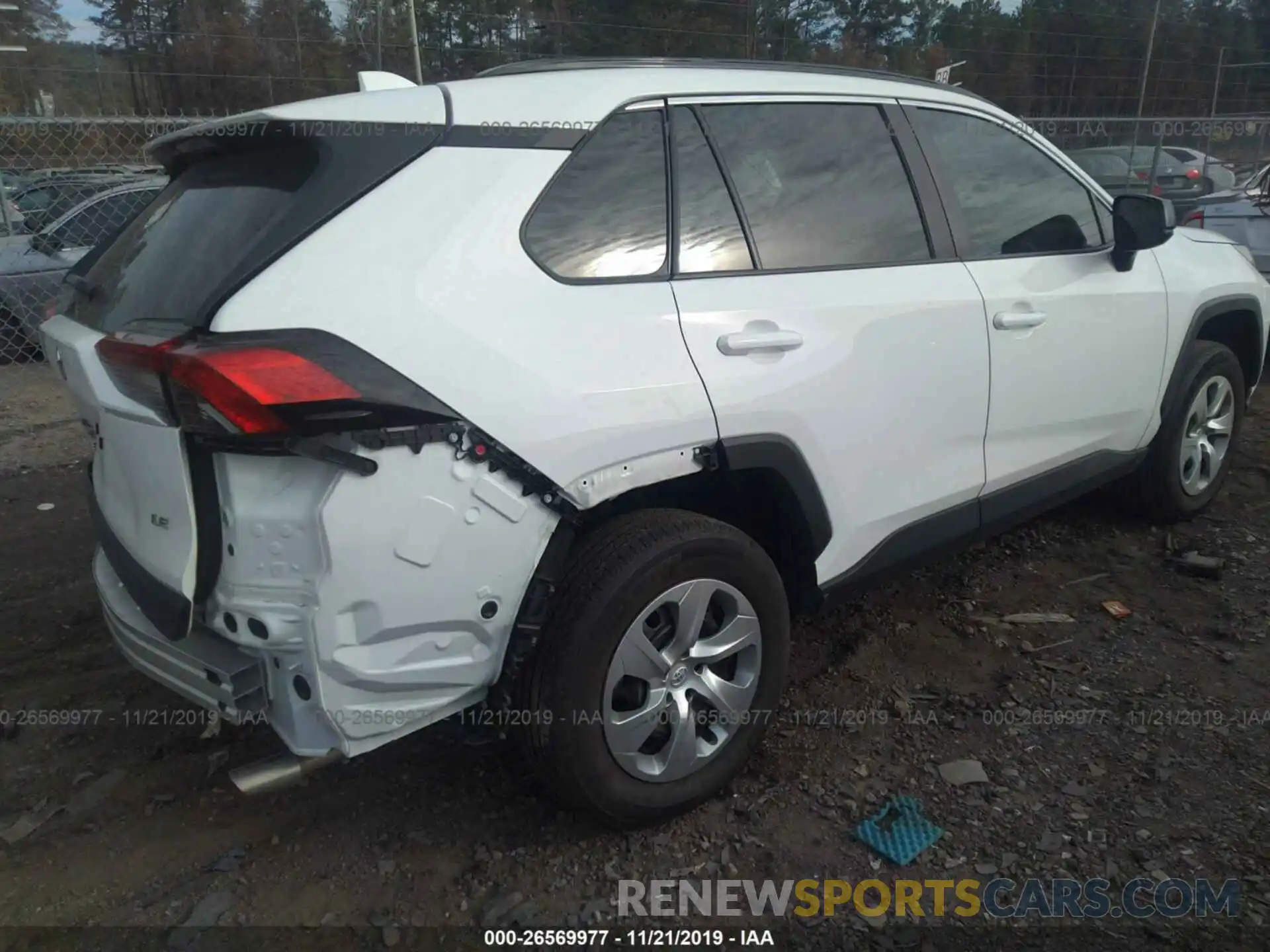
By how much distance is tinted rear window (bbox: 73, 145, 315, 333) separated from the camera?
2.02 metres

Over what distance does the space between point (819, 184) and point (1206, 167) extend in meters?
16.2

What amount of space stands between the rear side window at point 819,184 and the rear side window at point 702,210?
5cm

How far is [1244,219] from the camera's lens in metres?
7.63

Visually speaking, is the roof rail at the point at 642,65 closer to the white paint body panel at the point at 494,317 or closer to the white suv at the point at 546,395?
the white suv at the point at 546,395

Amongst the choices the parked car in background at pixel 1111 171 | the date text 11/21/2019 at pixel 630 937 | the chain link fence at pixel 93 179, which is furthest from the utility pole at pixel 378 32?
the date text 11/21/2019 at pixel 630 937

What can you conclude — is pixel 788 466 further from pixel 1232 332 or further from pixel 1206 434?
pixel 1232 332

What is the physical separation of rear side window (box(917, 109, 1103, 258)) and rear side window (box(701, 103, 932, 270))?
0.88ft

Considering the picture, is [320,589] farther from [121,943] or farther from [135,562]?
[121,943]

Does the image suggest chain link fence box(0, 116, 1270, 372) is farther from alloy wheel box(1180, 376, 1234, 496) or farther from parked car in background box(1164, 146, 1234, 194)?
alloy wheel box(1180, 376, 1234, 496)

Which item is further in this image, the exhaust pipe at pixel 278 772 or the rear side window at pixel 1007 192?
the rear side window at pixel 1007 192

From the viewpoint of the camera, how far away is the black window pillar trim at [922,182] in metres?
2.94

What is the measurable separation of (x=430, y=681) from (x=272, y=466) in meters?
0.57

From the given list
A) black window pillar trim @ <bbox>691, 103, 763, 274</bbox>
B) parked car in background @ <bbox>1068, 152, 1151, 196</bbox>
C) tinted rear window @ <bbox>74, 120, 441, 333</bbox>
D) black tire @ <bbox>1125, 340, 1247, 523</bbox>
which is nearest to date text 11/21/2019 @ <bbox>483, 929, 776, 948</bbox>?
tinted rear window @ <bbox>74, 120, 441, 333</bbox>

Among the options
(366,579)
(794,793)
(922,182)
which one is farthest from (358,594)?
(922,182)
